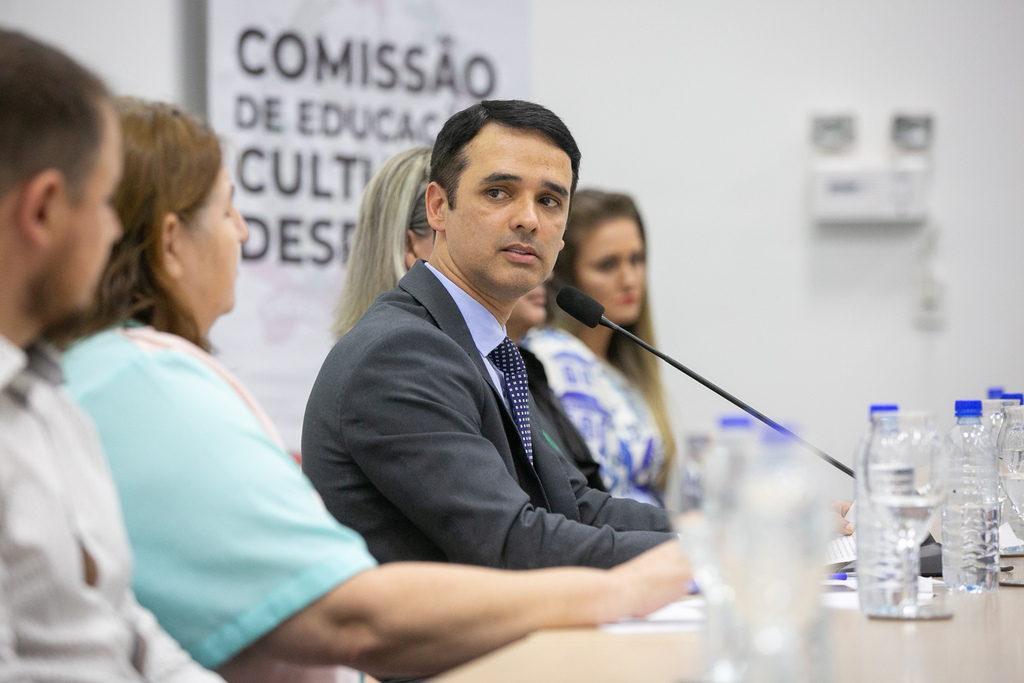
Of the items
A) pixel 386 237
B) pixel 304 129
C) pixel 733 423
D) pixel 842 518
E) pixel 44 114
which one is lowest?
pixel 842 518

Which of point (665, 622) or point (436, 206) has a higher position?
point (436, 206)

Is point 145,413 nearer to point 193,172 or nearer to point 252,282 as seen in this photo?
point 193,172

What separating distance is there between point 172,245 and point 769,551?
71cm

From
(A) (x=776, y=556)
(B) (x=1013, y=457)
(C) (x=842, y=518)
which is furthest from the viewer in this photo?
(C) (x=842, y=518)

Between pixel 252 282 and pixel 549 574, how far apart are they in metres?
2.06

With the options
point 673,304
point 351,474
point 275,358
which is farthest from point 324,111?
point 351,474

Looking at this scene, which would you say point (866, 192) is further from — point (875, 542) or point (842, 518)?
point (875, 542)

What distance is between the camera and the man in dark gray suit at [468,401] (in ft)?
4.31

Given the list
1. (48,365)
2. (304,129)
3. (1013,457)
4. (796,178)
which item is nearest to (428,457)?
(48,365)

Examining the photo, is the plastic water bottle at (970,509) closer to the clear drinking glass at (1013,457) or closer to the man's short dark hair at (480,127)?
the clear drinking glass at (1013,457)

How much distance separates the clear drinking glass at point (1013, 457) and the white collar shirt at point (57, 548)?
1172 millimetres

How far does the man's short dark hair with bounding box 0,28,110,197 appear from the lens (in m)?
0.77

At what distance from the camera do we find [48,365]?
0.85 metres

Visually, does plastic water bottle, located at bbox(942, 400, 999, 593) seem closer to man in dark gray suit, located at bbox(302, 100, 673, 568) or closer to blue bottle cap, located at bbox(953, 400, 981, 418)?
blue bottle cap, located at bbox(953, 400, 981, 418)
